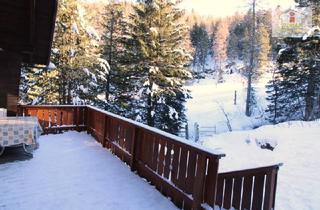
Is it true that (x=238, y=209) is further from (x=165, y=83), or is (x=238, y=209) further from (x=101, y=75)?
(x=101, y=75)

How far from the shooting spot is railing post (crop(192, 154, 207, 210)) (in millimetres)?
3765

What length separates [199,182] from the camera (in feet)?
12.5

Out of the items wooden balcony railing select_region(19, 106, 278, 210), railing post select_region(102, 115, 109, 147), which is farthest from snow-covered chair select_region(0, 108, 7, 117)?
wooden balcony railing select_region(19, 106, 278, 210)

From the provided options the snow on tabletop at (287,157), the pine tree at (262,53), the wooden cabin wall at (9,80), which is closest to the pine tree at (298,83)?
the snow on tabletop at (287,157)

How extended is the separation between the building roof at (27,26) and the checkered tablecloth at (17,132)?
2.38 m

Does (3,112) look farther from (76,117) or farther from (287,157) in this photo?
(287,157)

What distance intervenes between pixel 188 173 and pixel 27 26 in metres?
5.92

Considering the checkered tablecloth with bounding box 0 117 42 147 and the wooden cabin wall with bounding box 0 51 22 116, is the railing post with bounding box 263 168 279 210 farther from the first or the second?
the wooden cabin wall with bounding box 0 51 22 116

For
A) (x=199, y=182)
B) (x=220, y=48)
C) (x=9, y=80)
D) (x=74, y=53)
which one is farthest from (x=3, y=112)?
(x=220, y=48)

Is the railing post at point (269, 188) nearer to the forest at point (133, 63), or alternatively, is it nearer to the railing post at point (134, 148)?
the railing post at point (134, 148)

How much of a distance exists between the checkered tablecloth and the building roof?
238 cm

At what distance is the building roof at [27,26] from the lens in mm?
6701

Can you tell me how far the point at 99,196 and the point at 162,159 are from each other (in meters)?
1.10

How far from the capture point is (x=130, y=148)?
20.0 ft
